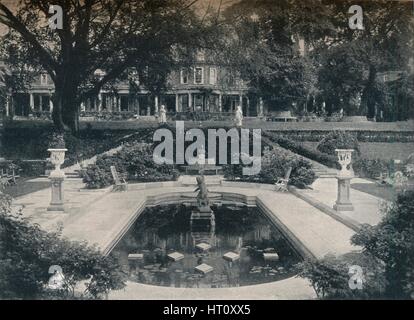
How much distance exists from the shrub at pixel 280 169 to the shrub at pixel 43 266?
268 inches

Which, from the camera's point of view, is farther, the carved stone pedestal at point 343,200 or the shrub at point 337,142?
the shrub at point 337,142

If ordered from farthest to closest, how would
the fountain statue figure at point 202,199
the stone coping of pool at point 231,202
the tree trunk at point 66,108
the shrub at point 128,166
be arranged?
the shrub at point 128,166 < the tree trunk at point 66,108 < the fountain statue figure at point 202,199 < the stone coping of pool at point 231,202

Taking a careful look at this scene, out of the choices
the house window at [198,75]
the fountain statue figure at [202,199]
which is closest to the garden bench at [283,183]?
the fountain statue figure at [202,199]

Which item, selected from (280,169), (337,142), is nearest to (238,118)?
(280,169)

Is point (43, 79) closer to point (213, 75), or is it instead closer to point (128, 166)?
point (128, 166)

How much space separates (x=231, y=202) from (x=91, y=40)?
6154mm

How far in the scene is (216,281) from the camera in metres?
8.30

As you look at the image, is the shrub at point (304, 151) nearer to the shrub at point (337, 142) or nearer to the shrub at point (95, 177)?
the shrub at point (337, 142)

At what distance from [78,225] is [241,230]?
155 inches

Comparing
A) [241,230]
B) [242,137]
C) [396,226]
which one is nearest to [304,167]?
[242,137]

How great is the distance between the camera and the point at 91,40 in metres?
12.5

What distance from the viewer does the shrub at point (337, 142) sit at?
12.9 metres

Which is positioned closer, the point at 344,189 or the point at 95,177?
the point at 344,189
